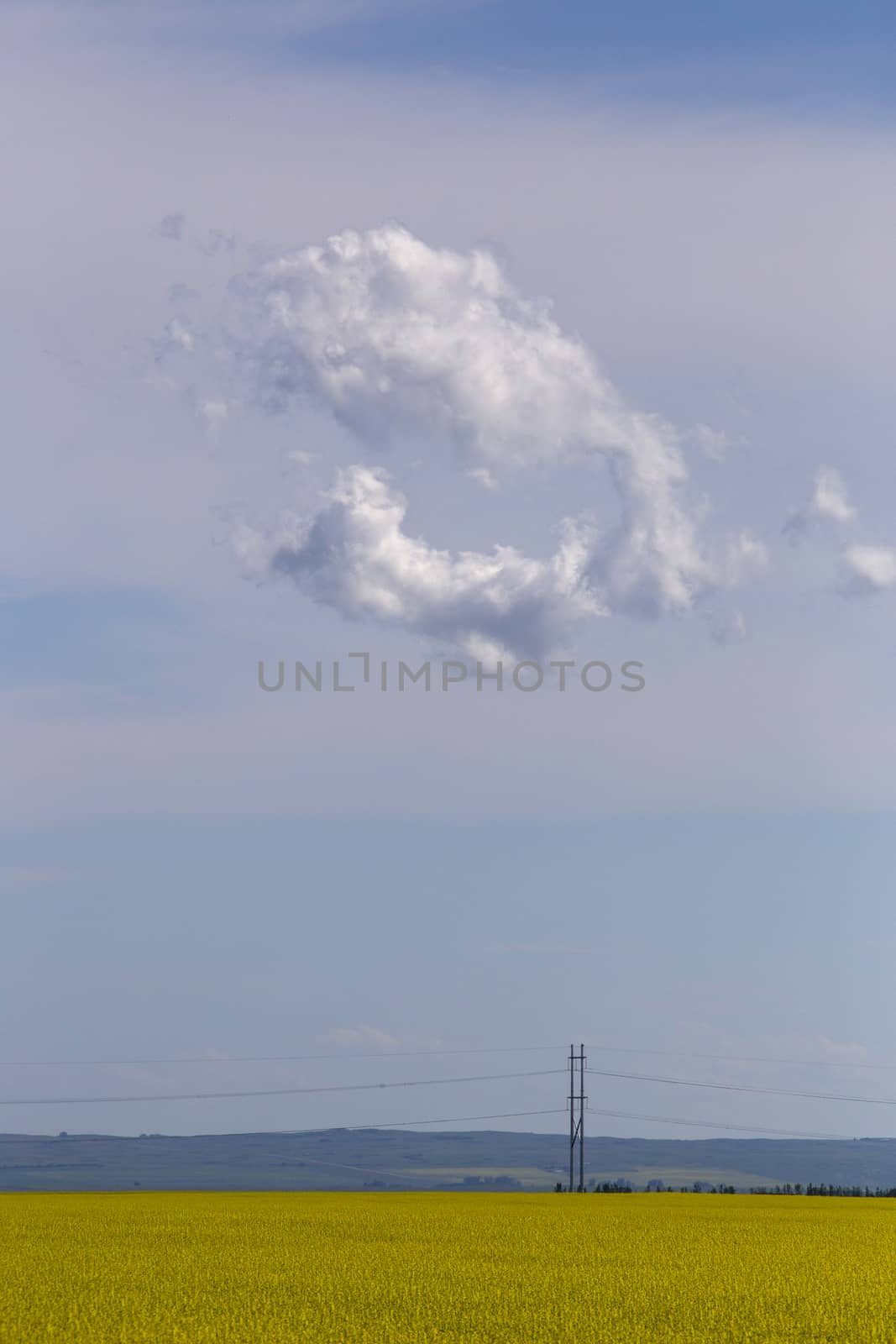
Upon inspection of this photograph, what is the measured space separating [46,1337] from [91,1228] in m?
29.8

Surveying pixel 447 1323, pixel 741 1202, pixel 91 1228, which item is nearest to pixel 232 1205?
pixel 91 1228

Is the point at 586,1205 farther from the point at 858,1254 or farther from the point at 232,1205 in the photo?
the point at 858,1254

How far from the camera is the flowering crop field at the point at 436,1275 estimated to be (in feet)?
111

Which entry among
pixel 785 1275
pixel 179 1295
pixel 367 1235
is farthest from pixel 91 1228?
pixel 785 1275

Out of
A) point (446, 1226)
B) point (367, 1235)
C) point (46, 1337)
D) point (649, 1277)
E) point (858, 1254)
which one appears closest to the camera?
point (46, 1337)

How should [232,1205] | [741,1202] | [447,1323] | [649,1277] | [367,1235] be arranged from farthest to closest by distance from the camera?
1. [741,1202]
2. [232,1205]
3. [367,1235]
4. [649,1277]
5. [447,1323]

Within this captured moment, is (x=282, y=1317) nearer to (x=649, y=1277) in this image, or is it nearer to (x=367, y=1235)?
(x=649, y=1277)

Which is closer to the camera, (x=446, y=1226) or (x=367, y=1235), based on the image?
(x=367, y=1235)

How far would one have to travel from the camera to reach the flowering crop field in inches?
1337

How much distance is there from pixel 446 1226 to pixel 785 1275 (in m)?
19.8

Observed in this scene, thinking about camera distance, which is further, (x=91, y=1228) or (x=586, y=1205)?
(x=586, y=1205)

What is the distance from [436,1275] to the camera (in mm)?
43906

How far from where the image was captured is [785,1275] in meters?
45.8

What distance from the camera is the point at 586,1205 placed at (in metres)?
81.2
